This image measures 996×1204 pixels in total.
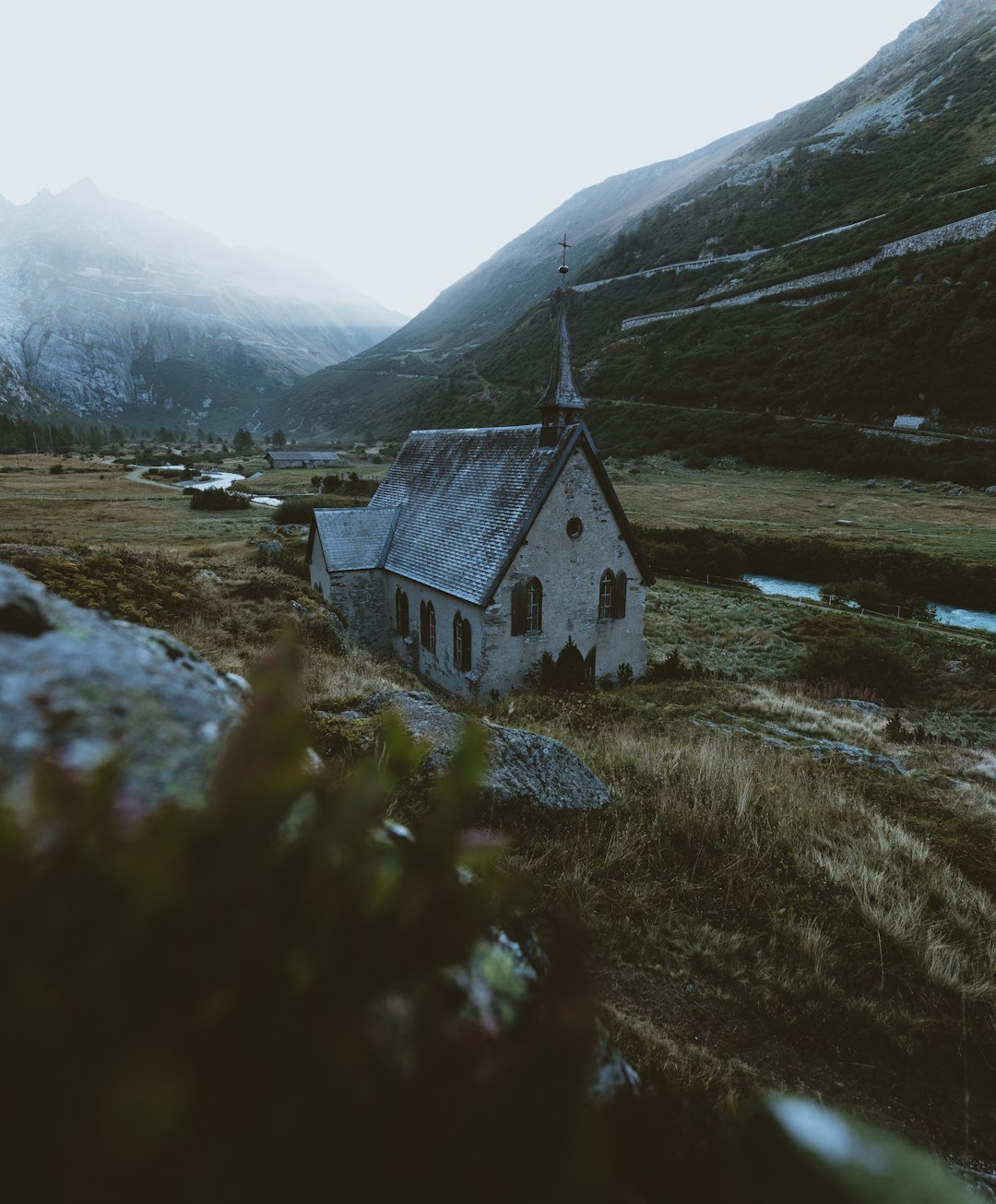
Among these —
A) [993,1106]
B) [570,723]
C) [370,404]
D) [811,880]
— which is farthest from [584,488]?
[370,404]

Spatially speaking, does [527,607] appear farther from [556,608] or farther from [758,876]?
[758,876]

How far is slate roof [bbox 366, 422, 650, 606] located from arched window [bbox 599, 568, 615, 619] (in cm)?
121

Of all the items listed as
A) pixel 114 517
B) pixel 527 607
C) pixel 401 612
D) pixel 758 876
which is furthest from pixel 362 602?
pixel 114 517

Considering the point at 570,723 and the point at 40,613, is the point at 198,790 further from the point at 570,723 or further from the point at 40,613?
the point at 570,723

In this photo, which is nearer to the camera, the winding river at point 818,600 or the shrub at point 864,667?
the shrub at point 864,667

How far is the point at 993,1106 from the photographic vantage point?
4137 mm

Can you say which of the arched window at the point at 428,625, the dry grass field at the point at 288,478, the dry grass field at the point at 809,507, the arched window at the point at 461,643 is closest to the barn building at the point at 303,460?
the dry grass field at the point at 288,478

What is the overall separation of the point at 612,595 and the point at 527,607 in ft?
11.0

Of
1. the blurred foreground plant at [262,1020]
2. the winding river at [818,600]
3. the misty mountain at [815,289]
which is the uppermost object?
the misty mountain at [815,289]

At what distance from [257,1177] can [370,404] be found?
660ft

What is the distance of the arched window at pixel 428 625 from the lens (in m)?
20.3

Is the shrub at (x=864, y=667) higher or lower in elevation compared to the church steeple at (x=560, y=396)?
lower

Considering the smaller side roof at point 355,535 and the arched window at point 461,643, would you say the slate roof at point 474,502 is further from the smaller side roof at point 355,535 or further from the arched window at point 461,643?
the arched window at point 461,643

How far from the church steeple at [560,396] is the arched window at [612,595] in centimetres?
472
